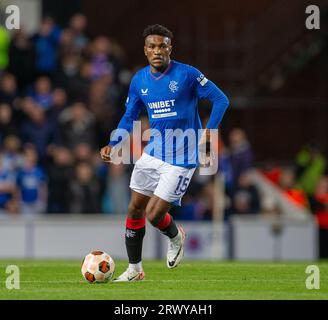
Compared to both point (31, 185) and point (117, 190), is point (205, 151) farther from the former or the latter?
point (117, 190)

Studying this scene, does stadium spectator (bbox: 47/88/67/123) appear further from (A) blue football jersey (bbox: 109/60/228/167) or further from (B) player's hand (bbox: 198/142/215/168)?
(B) player's hand (bbox: 198/142/215/168)

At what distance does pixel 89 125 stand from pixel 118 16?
5893 millimetres

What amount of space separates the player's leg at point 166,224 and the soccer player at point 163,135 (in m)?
0.01

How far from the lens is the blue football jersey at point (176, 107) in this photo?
12922 millimetres

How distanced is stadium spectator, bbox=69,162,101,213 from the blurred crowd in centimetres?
2

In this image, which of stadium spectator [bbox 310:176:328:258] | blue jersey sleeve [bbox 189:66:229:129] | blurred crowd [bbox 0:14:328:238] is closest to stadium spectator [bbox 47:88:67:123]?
Result: blurred crowd [bbox 0:14:328:238]

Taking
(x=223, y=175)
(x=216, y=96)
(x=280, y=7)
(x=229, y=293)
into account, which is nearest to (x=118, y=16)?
(x=280, y=7)

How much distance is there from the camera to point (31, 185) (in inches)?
869

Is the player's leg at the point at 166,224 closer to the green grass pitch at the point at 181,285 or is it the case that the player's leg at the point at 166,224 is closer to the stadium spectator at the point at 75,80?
the green grass pitch at the point at 181,285

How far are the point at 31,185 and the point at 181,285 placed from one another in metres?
10.1

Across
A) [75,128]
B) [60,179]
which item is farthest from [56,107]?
[60,179]

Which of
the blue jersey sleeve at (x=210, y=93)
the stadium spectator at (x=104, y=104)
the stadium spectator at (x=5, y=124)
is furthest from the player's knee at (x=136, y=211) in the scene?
the stadium spectator at (x=104, y=104)
